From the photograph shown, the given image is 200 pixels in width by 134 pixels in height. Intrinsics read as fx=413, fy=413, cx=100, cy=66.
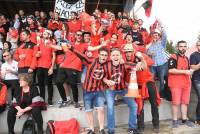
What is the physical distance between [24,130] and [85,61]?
184 centimetres

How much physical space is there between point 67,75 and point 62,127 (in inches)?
50.8

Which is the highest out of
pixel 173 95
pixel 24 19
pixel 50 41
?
pixel 24 19

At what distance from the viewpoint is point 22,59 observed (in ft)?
30.1

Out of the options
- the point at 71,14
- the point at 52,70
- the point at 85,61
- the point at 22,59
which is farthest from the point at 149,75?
the point at 71,14

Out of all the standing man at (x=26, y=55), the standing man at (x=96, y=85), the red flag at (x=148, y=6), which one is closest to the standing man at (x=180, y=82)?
the standing man at (x=96, y=85)

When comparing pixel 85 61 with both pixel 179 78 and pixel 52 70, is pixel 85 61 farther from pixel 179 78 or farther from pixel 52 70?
pixel 179 78

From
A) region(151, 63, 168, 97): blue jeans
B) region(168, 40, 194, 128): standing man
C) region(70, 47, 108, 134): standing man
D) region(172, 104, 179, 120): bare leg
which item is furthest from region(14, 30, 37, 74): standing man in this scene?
region(172, 104, 179, 120): bare leg

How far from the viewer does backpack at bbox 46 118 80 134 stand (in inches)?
321

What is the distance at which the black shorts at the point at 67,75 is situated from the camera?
29.2 feet

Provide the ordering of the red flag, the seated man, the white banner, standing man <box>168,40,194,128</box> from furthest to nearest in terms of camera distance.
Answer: the red flag < the white banner < standing man <box>168,40,194,128</box> < the seated man

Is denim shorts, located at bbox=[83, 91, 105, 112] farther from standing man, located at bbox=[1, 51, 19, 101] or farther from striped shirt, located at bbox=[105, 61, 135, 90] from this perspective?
standing man, located at bbox=[1, 51, 19, 101]

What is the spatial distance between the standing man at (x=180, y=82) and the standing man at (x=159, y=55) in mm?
471

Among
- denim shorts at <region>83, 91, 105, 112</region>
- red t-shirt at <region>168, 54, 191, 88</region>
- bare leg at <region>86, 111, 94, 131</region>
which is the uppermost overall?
red t-shirt at <region>168, 54, 191, 88</region>

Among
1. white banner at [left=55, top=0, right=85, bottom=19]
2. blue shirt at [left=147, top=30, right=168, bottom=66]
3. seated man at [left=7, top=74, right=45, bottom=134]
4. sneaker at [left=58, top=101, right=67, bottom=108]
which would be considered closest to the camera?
seated man at [left=7, top=74, right=45, bottom=134]
